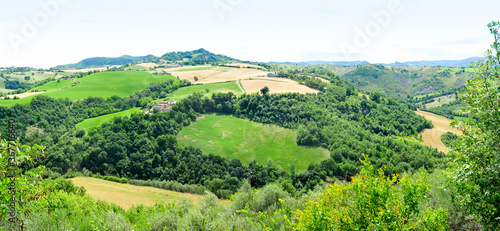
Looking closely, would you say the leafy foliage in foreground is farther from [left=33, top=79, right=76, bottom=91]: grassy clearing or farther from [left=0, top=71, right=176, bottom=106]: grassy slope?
[left=33, top=79, right=76, bottom=91]: grassy clearing

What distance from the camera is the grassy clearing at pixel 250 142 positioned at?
274 ft

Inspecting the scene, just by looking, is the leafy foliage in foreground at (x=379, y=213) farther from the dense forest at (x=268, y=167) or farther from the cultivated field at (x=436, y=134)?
the cultivated field at (x=436, y=134)

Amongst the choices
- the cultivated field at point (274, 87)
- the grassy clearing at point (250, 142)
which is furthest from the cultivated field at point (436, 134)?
the cultivated field at point (274, 87)

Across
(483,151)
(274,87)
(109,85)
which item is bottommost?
(274,87)

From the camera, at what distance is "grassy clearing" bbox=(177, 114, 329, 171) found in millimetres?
83375

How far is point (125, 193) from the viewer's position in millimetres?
59094

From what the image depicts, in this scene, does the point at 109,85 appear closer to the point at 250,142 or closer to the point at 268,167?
the point at 250,142

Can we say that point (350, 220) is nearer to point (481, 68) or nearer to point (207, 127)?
point (481, 68)

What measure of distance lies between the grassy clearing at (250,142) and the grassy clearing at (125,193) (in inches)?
930

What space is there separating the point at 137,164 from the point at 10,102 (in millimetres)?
85989

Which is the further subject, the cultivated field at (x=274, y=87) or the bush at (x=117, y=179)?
the cultivated field at (x=274, y=87)

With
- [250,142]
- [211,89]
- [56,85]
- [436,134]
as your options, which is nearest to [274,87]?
[211,89]

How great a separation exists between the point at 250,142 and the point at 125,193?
46.0m

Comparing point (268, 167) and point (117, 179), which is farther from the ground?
point (268, 167)
